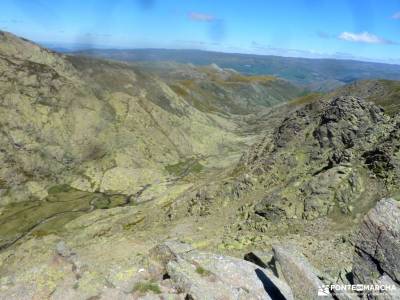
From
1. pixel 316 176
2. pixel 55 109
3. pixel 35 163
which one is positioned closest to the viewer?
pixel 316 176

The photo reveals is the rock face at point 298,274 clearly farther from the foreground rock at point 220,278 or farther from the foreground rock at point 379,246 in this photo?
the foreground rock at point 379,246

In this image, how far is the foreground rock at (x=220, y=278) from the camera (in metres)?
21.6

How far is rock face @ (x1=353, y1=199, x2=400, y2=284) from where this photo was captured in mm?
19141

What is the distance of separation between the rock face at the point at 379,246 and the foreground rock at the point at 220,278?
3.98 meters

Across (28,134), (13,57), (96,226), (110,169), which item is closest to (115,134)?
(110,169)

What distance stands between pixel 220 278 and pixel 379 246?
8.94 m

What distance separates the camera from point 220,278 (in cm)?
2344

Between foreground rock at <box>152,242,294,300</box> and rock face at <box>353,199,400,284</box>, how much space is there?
398 cm

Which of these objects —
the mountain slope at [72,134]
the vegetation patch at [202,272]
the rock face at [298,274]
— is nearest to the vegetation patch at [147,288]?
the vegetation patch at [202,272]

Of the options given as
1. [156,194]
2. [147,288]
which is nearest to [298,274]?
[147,288]

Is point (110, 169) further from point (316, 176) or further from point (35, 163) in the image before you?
point (316, 176)

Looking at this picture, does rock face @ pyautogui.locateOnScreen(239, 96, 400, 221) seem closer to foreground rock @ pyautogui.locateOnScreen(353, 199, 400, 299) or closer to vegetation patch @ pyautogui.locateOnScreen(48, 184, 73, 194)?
foreground rock @ pyautogui.locateOnScreen(353, 199, 400, 299)

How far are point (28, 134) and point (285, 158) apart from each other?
402 ft

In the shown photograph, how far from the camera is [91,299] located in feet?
75.5
